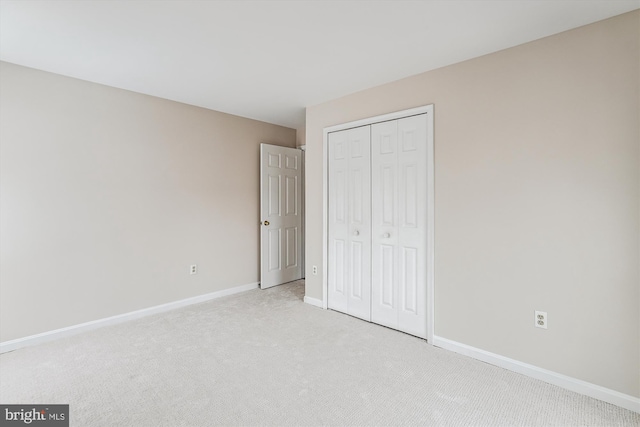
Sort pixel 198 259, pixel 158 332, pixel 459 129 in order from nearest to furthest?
1. pixel 459 129
2. pixel 158 332
3. pixel 198 259

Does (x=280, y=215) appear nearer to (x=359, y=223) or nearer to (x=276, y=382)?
(x=359, y=223)

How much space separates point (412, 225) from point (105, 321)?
309cm

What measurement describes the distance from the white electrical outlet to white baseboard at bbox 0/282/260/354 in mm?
3268

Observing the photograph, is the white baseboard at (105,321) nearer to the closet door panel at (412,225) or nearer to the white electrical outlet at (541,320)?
the closet door panel at (412,225)

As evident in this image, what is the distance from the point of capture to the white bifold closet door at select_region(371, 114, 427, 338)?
2.72 m

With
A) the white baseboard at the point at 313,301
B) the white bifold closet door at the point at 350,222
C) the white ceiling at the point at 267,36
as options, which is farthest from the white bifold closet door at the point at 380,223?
the white ceiling at the point at 267,36

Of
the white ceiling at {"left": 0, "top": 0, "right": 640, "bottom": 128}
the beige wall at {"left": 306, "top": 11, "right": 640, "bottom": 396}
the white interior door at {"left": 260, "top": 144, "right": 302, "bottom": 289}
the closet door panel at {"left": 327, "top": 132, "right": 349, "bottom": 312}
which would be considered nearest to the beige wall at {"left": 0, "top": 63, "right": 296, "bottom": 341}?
the white interior door at {"left": 260, "top": 144, "right": 302, "bottom": 289}

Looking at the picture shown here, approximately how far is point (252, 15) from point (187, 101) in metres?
1.95

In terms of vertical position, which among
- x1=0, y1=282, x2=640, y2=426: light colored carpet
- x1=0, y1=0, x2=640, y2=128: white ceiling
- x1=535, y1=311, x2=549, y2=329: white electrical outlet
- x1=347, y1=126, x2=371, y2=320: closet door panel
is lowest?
x1=0, y1=282, x2=640, y2=426: light colored carpet

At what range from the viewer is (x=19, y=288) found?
2.55 m

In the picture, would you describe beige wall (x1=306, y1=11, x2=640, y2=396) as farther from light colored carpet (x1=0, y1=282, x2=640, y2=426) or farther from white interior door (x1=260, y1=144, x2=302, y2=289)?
white interior door (x1=260, y1=144, x2=302, y2=289)

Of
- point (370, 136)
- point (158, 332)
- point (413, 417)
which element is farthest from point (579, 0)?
point (158, 332)

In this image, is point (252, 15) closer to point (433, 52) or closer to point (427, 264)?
point (433, 52)

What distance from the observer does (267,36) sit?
83.1 inches
